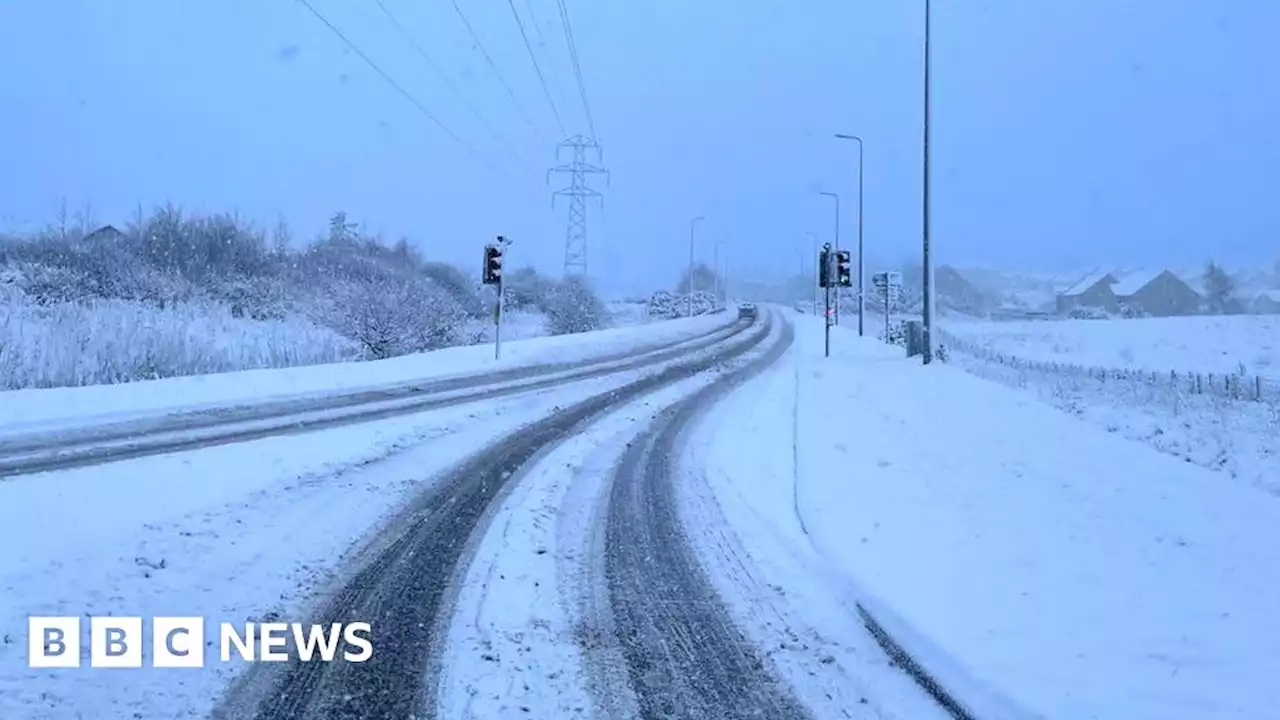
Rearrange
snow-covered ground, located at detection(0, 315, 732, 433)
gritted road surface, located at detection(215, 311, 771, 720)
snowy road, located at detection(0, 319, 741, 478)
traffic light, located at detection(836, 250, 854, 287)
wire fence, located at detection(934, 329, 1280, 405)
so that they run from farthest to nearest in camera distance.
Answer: traffic light, located at detection(836, 250, 854, 287)
wire fence, located at detection(934, 329, 1280, 405)
snow-covered ground, located at detection(0, 315, 732, 433)
snowy road, located at detection(0, 319, 741, 478)
gritted road surface, located at detection(215, 311, 771, 720)

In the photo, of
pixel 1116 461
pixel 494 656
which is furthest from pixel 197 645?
pixel 1116 461

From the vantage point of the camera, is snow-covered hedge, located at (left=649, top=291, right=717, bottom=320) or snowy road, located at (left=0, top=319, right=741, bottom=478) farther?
snow-covered hedge, located at (left=649, top=291, right=717, bottom=320)

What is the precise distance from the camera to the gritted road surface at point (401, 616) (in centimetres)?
455

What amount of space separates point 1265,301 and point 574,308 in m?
79.8

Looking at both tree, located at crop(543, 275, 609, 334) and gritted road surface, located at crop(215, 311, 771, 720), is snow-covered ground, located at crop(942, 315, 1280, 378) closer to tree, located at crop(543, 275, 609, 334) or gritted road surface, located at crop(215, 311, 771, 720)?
tree, located at crop(543, 275, 609, 334)

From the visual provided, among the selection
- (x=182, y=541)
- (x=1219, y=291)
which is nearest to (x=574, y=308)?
(x=182, y=541)

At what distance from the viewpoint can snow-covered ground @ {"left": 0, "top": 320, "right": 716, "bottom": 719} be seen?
471cm

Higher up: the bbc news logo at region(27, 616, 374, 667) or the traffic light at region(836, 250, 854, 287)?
the traffic light at region(836, 250, 854, 287)

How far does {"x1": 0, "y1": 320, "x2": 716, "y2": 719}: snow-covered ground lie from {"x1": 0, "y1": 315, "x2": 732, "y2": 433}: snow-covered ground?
13.1 feet

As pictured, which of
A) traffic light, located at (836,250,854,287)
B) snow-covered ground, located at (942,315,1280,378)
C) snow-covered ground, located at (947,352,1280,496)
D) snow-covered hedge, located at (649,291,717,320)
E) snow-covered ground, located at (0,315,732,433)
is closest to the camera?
snow-covered ground, located at (947,352,1280,496)

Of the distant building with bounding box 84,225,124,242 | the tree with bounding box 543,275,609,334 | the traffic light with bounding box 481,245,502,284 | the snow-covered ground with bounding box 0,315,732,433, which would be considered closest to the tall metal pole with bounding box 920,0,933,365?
the snow-covered ground with bounding box 0,315,732,433

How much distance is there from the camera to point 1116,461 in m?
10.6

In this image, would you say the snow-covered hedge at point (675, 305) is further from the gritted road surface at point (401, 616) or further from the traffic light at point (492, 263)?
the gritted road surface at point (401, 616)

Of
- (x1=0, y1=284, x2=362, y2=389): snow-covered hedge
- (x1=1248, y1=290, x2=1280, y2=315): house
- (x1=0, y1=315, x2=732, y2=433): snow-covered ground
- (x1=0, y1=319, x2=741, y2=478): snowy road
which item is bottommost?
(x1=0, y1=319, x2=741, y2=478): snowy road
